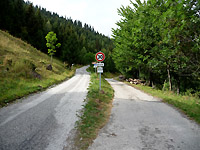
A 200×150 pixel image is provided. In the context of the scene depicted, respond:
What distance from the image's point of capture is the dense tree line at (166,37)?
891 centimetres

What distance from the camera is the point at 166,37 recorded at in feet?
30.1

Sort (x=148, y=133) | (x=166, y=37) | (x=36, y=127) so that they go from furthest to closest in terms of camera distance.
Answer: (x=166, y=37)
(x=36, y=127)
(x=148, y=133)

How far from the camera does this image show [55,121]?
528 centimetres

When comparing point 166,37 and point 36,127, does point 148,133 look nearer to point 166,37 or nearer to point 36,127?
point 36,127

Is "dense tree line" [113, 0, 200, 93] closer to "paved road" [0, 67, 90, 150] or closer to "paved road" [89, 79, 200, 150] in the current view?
"paved road" [89, 79, 200, 150]

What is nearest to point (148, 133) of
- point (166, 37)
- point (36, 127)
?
point (36, 127)

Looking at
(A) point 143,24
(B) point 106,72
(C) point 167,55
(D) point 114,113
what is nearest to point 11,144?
(D) point 114,113

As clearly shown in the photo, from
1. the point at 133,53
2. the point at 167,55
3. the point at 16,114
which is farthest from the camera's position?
the point at 133,53

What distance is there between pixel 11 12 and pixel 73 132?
53108mm

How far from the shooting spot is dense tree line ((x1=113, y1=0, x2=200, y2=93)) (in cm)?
891

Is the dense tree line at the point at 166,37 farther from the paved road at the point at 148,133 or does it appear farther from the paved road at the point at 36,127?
the paved road at the point at 36,127

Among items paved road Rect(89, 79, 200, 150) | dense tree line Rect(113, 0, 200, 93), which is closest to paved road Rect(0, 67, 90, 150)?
paved road Rect(89, 79, 200, 150)

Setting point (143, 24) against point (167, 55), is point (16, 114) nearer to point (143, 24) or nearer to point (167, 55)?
point (167, 55)

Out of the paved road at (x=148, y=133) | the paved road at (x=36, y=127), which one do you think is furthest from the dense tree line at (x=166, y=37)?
the paved road at (x=36, y=127)
